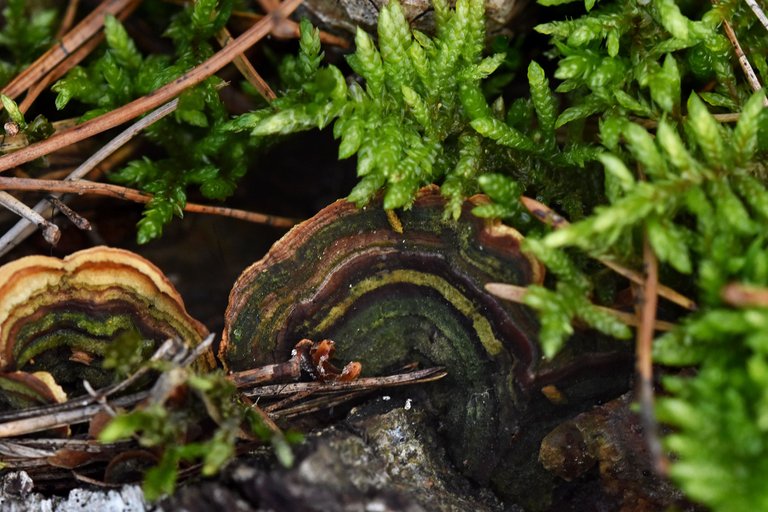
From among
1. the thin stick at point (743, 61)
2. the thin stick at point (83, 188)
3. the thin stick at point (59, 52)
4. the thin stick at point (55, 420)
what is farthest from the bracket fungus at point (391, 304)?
the thin stick at point (59, 52)

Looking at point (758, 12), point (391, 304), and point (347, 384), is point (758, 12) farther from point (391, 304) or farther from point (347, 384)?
point (347, 384)

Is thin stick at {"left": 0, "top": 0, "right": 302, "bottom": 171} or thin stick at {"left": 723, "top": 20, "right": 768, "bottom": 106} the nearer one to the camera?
thin stick at {"left": 723, "top": 20, "right": 768, "bottom": 106}

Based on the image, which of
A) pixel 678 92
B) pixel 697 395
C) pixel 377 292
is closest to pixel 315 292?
pixel 377 292

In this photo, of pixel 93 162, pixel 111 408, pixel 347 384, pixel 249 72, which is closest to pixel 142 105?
pixel 93 162

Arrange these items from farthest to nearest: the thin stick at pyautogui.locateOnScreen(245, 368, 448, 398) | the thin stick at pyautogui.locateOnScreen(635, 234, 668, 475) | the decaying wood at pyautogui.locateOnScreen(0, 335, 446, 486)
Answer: the thin stick at pyautogui.locateOnScreen(245, 368, 448, 398) < the decaying wood at pyautogui.locateOnScreen(0, 335, 446, 486) < the thin stick at pyautogui.locateOnScreen(635, 234, 668, 475)

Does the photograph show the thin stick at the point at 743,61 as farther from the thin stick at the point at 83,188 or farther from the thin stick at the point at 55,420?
the thin stick at the point at 55,420

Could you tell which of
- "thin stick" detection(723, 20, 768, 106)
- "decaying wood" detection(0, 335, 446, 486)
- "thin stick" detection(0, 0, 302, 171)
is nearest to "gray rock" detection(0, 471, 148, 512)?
"decaying wood" detection(0, 335, 446, 486)

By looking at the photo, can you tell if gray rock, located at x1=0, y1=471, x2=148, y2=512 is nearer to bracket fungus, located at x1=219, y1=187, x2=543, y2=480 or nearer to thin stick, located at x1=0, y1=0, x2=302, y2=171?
bracket fungus, located at x1=219, y1=187, x2=543, y2=480
